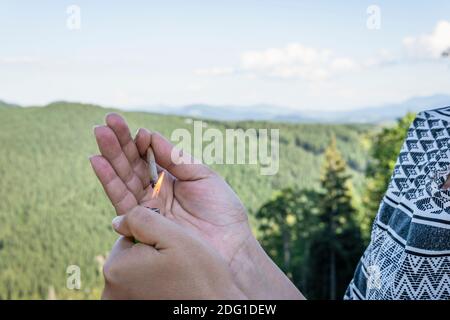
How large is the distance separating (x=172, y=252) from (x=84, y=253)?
27.5 ft

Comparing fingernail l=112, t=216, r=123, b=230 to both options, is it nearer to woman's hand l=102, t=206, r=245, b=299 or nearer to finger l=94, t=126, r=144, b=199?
woman's hand l=102, t=206, r=245, b=299

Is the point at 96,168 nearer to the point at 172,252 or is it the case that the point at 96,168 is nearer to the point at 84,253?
the point at 172,252

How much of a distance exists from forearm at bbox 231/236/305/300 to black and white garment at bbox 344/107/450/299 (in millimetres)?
130

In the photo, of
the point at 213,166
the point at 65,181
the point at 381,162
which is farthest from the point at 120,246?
the point at 65,181

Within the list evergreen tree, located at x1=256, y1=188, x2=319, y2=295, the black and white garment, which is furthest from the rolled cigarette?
evergreen tree, located at x1=256, y1=188, x2=319, y2=295

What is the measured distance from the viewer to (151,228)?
1.88 feet

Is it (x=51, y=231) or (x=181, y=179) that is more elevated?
(x=181, y=179)

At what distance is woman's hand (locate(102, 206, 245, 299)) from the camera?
1.88ft

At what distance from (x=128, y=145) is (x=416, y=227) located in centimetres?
37

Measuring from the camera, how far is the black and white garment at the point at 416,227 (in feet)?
2.33

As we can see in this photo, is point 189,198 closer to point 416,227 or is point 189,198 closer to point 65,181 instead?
point 416,227

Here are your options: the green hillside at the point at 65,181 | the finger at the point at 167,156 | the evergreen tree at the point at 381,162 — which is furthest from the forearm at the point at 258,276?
the evergreen tree at the point at 381,162

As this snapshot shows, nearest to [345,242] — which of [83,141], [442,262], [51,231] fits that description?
[51,231]

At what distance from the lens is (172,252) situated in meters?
0.57
